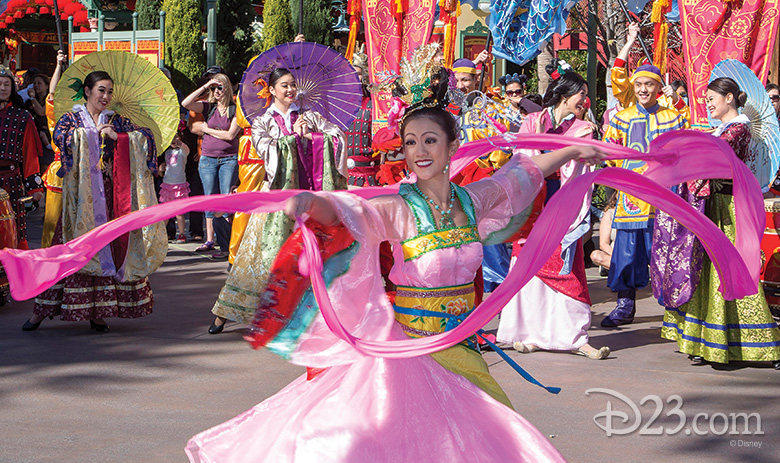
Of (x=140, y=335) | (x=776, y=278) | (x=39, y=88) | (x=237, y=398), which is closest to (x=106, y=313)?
(x=140, y=335)

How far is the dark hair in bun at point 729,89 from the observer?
225 inches

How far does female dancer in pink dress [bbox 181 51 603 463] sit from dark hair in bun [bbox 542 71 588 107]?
2843 mm

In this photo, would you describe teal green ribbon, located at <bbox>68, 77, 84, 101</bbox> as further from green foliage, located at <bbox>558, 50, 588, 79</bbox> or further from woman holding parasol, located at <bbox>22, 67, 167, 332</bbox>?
green foliage, located at <bbox>558, 50, 588, 79</bbox>

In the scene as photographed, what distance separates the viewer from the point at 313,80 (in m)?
6.38

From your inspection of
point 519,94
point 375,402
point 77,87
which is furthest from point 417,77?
point 519,94

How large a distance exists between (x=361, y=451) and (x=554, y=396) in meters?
2.39

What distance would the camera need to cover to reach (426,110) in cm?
334

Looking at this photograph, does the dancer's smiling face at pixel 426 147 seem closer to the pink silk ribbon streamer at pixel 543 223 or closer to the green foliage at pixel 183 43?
the pink silk ribbon streamer at pixel 543 223

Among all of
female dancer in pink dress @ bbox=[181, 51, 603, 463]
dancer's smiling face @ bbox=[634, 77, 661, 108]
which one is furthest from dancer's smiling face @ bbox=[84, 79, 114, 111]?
dancer's smiling face @ bbox=[634, 77, 661, 108]

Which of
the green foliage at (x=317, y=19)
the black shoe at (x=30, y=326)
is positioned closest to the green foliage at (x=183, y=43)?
the green foliage at (x=317, y=19)

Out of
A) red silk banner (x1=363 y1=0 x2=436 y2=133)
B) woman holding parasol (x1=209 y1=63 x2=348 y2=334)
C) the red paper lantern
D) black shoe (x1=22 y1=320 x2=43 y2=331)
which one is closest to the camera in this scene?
woman holding parasol (x1=209 y1=63 x2=348 y2=334)

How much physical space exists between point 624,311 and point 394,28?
3.35 metres

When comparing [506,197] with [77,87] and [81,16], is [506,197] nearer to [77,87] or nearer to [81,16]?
[77,87]

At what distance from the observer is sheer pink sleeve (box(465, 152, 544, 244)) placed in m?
3.43
